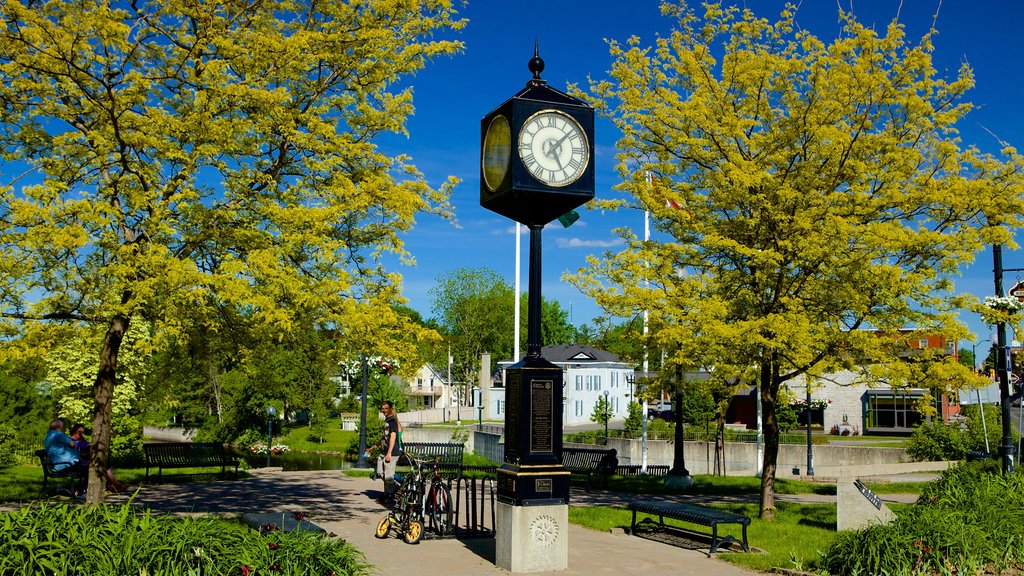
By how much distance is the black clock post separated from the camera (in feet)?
31.1

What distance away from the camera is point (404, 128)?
13.2 metres

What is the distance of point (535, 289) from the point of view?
9969mm

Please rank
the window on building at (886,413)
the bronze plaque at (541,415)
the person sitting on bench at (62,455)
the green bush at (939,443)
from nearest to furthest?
the bronze plaque at (541,415)
the person sitting on bench at (62,455)
the green bush at (939,443)
the window on building at (886,413)

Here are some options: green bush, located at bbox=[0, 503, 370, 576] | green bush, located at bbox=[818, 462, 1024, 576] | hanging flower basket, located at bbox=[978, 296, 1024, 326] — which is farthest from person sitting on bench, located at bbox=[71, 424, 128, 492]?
hanging flower basket, located at bbox=[978, 296, 1024, 326]

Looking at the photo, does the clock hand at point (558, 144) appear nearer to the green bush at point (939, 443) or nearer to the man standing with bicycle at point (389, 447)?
the man standing with bicycle at point (389, 447)

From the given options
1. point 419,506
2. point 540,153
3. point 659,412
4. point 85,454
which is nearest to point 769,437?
point 419,506

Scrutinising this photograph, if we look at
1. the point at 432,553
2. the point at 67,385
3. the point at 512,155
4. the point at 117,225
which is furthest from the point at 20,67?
the point at 67,385

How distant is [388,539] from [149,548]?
17.5ft

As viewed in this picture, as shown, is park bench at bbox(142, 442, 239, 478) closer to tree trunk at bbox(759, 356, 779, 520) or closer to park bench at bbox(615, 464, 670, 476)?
park bench at bbox(615, 464, 670, 476)

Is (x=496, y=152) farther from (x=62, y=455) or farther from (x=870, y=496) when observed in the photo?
(x=62, y=455)

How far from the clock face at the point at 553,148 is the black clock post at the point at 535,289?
12mm

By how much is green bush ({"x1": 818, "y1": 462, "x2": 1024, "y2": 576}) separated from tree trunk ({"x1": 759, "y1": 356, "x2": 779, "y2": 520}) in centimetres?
429

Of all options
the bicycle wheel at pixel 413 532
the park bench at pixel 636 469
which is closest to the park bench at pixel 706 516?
the bicycle wheel at pixel 413 532

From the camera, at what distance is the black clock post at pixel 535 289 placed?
947 centimetres
